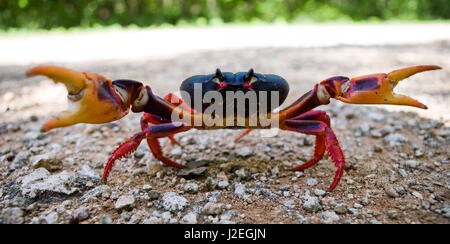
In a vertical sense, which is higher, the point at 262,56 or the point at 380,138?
the point at 262,56

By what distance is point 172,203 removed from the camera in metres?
1.76

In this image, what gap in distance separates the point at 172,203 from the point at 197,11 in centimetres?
1354

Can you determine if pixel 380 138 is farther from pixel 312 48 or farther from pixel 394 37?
pixel 394 37

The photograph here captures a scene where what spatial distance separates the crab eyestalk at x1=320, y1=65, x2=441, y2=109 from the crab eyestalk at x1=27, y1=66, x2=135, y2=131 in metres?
1.22

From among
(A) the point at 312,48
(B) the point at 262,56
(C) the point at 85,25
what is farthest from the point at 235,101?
(C) the point at 85,25

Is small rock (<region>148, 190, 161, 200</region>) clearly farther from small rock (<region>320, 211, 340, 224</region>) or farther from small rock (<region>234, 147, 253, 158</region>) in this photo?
small rock (<region>320, 211, 340, 224</region>)

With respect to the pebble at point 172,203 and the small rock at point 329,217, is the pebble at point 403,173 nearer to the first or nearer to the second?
the small rock at point 329,217

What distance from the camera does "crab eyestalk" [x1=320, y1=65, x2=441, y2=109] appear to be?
5.97ft

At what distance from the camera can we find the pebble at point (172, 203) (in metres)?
1.74

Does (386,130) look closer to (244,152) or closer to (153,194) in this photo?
(244,152)

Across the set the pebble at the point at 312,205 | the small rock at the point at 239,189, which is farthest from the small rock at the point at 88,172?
the pebble at the point at 312,205

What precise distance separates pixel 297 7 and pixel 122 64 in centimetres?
1160

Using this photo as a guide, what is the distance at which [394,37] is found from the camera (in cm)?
779
